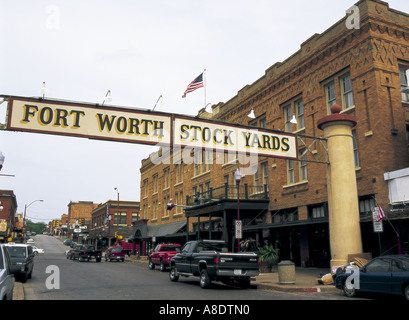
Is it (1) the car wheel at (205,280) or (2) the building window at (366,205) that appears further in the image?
(2) the building window at (366,205)

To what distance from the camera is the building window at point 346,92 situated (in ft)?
70.9

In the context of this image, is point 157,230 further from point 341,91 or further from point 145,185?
point 341,91

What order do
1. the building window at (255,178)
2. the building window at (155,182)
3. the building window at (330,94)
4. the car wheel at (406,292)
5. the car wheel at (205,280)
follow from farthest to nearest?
the building window at (155,182), the building window at (255,178), the building window at (330,94), the car wheel at (205,280), the car wheel at (406,292)

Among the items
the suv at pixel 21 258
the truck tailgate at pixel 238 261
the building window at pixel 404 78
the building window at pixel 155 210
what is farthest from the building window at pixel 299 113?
the building window at pixel 155 210

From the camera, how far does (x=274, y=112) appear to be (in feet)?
90.7

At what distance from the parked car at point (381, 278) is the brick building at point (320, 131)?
4924 mm

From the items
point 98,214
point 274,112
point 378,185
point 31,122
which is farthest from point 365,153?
point 98,214

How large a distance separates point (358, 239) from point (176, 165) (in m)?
29.6

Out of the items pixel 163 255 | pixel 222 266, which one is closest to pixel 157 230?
pixel 163 255

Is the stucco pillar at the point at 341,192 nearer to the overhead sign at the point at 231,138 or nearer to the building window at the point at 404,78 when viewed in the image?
the overhead sign at the point at 231,138

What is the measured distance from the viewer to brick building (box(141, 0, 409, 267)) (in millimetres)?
19297

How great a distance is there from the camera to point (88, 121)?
527 inches

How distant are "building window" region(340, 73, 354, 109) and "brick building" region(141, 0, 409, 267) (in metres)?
0.05

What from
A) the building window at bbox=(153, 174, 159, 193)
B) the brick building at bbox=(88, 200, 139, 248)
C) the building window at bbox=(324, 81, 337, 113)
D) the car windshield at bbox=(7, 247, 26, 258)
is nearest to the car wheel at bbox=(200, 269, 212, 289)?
the car windshield at bbox=(7, 247, 26, 258)
